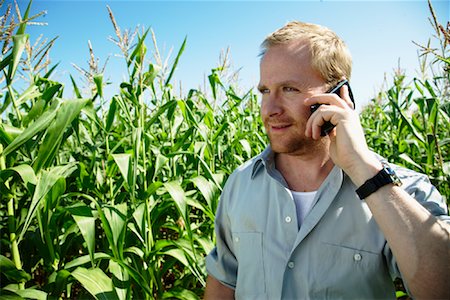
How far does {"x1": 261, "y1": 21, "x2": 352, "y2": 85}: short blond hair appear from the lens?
62.9 inches

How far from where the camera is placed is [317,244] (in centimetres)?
141

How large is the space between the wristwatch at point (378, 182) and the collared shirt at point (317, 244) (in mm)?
166

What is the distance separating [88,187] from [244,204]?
1.31 metres

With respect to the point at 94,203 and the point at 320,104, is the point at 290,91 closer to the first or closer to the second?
the point at 320,104

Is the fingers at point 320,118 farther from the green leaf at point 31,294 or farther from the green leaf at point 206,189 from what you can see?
the green leaf at point 31,294

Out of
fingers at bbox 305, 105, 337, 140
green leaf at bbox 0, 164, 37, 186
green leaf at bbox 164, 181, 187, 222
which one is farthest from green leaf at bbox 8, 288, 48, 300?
fingers at bbox 305, 105, 337, 140

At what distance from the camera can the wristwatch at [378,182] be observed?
4.07 ft

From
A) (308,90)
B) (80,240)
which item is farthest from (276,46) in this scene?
(80,240)

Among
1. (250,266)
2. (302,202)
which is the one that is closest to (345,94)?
(302,202)

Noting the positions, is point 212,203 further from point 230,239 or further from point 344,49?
point 344,49

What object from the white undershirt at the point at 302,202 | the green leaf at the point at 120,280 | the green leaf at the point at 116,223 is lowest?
the green leaf at the point at 120,280

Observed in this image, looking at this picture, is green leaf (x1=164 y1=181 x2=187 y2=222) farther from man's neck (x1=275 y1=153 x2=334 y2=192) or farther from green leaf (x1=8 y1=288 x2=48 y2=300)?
green leaf (x1=8 y1=288 x2=48 y2=300)

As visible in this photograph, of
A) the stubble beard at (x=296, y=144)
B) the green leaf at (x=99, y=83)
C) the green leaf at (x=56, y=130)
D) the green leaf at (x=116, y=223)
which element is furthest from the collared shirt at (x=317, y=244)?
the green leaf at (x=99, y=83)

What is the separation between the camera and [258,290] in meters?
1.50
